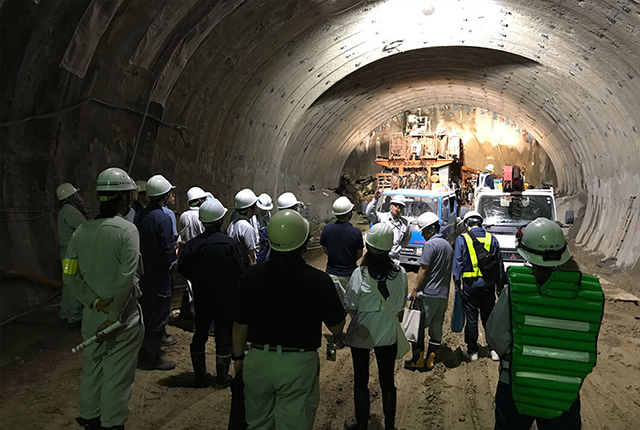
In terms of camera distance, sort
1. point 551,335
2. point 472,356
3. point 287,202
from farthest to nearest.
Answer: point 287,202
point 472,356
point 551,335

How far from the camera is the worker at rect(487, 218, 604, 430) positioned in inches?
93.7

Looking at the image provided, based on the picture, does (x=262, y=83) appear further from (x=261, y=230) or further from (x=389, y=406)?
(x=389, y=406)

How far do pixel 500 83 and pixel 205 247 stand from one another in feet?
39.4

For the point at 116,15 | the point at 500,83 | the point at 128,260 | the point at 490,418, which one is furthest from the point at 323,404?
the point at 500,83

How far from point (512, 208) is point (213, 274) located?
23.2 feet

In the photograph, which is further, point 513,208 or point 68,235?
point 513,208

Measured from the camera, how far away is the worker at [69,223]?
5.66m

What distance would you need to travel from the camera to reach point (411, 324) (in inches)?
174

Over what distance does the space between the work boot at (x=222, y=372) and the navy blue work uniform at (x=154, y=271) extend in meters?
0.92

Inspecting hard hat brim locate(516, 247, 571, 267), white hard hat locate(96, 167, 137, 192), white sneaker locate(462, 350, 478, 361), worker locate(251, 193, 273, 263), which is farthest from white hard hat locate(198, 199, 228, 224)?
white sneaker locate(462, 350, 478, 361)

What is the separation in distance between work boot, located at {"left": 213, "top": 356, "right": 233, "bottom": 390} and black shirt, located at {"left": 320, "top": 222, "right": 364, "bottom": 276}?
164 centimetres

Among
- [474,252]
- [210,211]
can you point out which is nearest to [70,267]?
[210,211]

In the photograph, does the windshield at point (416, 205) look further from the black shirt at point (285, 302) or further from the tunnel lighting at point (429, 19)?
the black shirt at point (285, 302)

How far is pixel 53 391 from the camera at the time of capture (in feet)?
14.4
